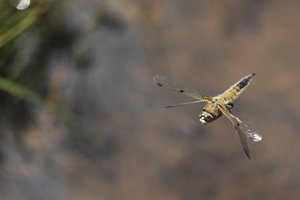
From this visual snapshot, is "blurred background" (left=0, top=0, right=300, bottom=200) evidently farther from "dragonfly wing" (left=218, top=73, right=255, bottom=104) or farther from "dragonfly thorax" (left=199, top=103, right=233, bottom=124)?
"dragonfly thorax" (left=199, top=103, right=233, bottom=124)

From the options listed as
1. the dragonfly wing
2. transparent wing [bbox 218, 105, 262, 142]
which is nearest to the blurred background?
the dragonfly wing

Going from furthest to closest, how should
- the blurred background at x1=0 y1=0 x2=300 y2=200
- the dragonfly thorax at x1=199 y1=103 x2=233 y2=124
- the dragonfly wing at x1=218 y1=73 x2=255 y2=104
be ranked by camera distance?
1. the blurred background at x1=0 y1=0 x2=300 y2=200
2. the dragonfly wing at x1=218 y1=73 x2=255 y2=104
3. the dragonfly thorax at x1=199 y1=103 x2=233 y2=124

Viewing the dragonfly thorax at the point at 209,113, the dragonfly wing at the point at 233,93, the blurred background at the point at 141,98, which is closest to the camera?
the dragonfly thorax at the point at 209,113

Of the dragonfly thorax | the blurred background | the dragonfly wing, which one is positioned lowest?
the blurred background

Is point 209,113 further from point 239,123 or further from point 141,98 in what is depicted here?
point 141,98

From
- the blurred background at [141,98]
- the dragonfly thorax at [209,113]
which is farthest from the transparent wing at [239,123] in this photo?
the blurred background at [141,98]

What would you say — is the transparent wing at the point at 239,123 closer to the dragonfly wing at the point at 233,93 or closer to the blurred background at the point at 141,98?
the dragonfly wing at the point at 233,93

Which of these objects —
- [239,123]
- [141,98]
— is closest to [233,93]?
[239,123]

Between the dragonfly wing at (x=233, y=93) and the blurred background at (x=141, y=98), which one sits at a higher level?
the dragonfly wing at (x=233, y=93)

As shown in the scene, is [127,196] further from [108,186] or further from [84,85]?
[84,85]
